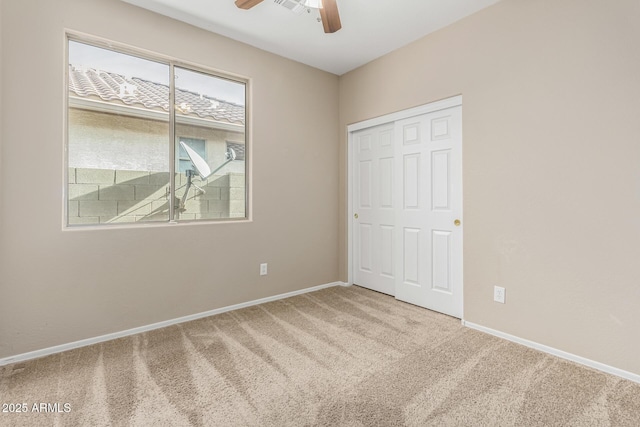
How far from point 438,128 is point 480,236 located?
108cm

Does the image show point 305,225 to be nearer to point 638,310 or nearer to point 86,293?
point 86,293

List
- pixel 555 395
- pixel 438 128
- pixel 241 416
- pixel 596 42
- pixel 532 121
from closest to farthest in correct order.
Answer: pixel 241 416, pixel 555 395, pixel 596 42, pixel 532 121, pixel 438 128

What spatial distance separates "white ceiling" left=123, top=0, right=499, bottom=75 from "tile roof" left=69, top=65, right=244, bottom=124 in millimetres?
608

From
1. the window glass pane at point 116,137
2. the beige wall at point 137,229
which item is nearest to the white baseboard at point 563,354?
the beige wall at point 137,229

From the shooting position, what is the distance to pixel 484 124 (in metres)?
2.51

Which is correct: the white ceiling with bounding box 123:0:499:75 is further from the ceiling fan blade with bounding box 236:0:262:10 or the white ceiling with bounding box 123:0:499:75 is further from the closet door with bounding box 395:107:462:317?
the closet door with bounding box 395:107:462:317

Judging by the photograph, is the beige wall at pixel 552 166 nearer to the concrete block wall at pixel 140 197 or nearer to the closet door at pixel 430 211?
the closet door at pixel 430 211

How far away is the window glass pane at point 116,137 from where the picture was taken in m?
2.34

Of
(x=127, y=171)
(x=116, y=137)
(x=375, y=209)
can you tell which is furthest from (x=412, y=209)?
(x=116, y=137)

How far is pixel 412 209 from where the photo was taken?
124 inches

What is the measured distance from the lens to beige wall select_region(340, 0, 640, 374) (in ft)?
6.14

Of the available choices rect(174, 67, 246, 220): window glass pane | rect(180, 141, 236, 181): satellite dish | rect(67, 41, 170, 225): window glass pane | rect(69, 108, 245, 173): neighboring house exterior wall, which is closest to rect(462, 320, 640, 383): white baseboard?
rect(174, 67, 246, 220): window glass pane

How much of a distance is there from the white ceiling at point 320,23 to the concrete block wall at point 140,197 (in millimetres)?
1360

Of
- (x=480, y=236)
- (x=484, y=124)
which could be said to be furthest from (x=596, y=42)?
(x=480, y=236)
